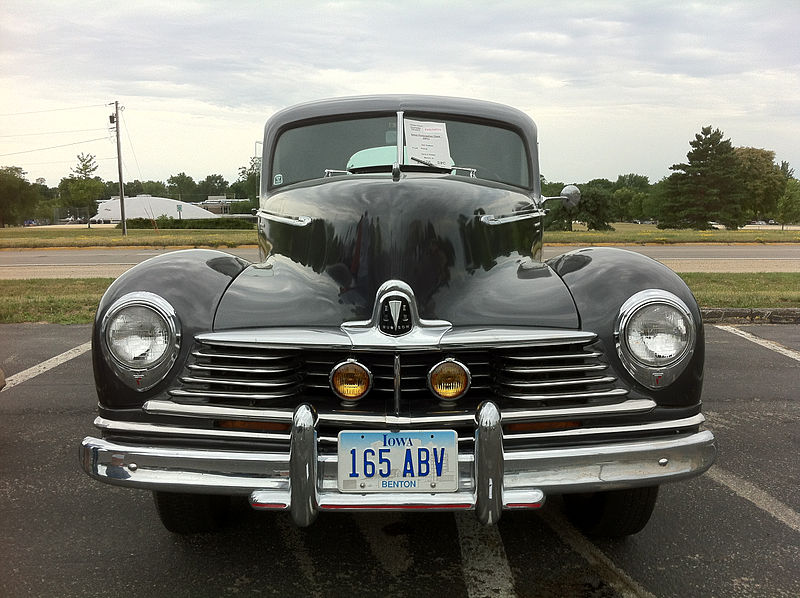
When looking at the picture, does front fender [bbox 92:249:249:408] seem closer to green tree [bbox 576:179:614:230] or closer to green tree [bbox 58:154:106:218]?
green tree [bbox 576:179:614:230]

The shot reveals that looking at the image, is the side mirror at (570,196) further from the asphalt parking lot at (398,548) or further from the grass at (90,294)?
the grass at (90,294)

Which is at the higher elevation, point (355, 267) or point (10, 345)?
point (355, 267)

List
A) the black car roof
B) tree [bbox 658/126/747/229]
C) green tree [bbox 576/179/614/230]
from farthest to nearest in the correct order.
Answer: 1. tree [bbox 658/126/747/229]
2. green tree [bbox 576/179/614/230]
3. the black car roof

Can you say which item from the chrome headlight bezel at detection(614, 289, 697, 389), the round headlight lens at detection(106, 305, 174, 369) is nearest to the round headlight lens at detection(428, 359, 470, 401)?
the chrome headlight bezel at detection(614, 289, 697, 389)

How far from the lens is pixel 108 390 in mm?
2412

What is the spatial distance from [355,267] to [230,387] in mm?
691

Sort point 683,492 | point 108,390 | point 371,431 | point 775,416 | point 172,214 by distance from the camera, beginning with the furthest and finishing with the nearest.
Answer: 1. point 172,214
2. point 775,416
3. point 683,492
4. point 108,390
5. point 371,431

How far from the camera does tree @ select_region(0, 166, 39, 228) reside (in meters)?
50.1

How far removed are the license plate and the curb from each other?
21.0 ft

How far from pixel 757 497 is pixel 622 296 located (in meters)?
1.46

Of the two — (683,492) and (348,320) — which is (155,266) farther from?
(683,492)

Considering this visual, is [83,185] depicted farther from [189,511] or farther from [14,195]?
[189,511]

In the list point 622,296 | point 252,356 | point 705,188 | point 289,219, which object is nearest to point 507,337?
point 622,296

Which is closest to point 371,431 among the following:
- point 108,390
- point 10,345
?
point 108,390
